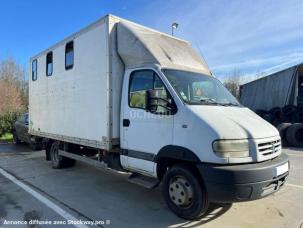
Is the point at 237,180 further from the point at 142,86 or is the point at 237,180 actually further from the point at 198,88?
the point at 142,86

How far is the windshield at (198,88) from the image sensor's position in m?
5.15

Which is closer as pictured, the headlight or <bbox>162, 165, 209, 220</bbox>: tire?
the headlight

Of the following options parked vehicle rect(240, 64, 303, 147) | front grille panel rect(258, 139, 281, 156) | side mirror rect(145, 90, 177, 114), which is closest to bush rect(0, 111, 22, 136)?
parked vehicle rect(240, 64, 303, 147)

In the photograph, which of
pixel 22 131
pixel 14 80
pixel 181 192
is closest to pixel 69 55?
pixel 181 192

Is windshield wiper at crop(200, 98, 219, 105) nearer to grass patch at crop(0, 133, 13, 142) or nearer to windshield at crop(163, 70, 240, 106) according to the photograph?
→ windshield at crop(163, 70, 240, 106)

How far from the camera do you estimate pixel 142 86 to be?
18.5 feet

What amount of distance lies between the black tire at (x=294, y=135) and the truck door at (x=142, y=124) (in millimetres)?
9891

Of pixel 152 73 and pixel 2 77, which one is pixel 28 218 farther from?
pixel 2 77

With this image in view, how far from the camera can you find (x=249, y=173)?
14.1 ft

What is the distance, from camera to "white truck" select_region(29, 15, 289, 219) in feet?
14.6

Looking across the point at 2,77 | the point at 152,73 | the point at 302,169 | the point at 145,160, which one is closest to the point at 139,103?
the point at 152,73

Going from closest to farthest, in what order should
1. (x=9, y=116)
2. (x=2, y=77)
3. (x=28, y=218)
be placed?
1. (x=28, y=218)
2. (x=9, y=116)
3. (x=2, y=77)

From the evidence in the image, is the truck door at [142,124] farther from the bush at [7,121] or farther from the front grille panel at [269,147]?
the bush at [7,121]

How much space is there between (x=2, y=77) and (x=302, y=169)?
3820cm
